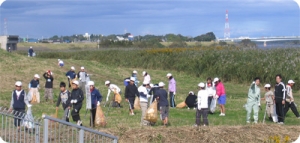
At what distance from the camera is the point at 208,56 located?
46.8m

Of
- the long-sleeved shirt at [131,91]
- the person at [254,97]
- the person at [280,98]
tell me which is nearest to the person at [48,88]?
the long-sleeved shirt at [131,91]

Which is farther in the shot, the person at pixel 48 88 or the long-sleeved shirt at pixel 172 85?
the person at pixel 48 88

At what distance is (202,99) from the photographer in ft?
55.2

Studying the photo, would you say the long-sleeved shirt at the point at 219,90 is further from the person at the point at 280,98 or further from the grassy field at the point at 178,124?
the person at the point at 280,98

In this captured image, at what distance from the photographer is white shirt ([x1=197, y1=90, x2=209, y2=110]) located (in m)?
16.8

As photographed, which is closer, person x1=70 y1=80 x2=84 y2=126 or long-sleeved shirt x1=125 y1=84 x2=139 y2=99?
person x1=70 y1=80 x2=84 y2=126

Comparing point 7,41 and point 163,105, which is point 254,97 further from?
point 7,41

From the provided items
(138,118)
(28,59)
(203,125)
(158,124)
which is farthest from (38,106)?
(28,59)

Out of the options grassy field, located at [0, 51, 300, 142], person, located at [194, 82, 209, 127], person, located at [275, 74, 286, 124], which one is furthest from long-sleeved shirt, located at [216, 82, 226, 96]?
person, located at [194, 82, 209, 127]

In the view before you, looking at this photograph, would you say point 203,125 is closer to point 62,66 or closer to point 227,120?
point 227,120

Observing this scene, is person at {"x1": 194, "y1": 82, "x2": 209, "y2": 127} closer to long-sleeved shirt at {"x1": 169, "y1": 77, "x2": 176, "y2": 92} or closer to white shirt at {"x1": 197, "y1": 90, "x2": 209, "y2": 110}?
white shirt at {"x1": 197, "y1": 90, "x2": 209, "y2": 110}

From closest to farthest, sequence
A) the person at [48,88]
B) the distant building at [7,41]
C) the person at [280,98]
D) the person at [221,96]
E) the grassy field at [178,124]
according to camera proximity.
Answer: the grassy field at [178,124] → the person at [280,98] → the person at [221,96] → the person at [48,88] → the distant building at [7,41]

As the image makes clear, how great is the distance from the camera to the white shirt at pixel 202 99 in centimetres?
1677

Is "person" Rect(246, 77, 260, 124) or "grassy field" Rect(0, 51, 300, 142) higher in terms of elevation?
"person" Rect(246, 77, 260, 124)
